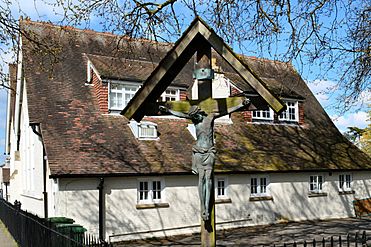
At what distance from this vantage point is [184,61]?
240 inches

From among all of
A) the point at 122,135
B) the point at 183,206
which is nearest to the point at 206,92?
the point at 183,206

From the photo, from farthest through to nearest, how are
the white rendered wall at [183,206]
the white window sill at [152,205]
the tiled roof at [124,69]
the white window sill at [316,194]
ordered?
the white window sill at [316,194] < the tiled roof at [124,69] < the white window sill at [152,205] < the white rendered wall at [183,206]

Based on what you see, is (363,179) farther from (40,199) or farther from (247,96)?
(247,96)

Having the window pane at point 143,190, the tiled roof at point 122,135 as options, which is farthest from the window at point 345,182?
the window pane at point 143,190

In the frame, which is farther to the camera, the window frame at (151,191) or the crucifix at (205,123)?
the window frame at (151,191)

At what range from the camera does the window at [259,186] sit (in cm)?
2147

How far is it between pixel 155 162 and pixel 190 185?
180cm

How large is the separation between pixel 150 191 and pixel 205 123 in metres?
13.1

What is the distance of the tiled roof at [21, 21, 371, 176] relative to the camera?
58.1 ft

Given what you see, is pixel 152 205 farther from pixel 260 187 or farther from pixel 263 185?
pixel 263 185

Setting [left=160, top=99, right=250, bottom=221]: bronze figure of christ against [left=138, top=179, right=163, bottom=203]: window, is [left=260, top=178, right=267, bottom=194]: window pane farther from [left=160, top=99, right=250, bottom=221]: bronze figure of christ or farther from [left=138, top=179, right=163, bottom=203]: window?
[left=160, top=99, right=250, bottom=221]: bronze figure of christ

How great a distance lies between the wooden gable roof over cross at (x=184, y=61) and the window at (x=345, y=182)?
20767mm

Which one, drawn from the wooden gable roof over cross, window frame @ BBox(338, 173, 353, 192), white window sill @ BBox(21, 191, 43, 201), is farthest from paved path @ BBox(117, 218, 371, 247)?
the wooden gable roof over cross

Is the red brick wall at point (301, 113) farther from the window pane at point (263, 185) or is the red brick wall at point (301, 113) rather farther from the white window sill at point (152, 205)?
the white window sill at point (152, 205)
